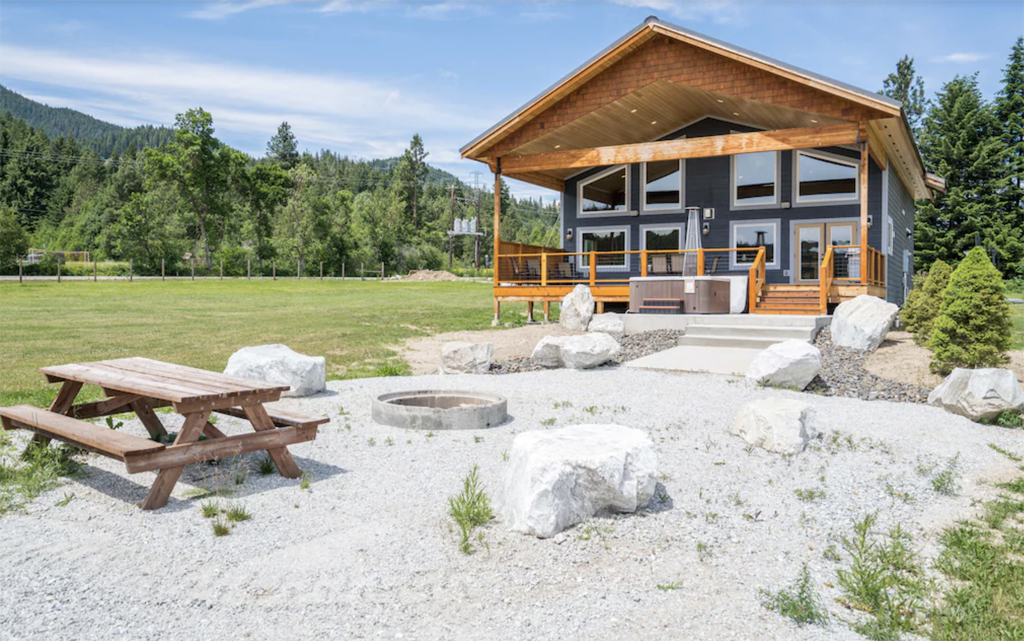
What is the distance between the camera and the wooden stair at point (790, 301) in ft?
48.2

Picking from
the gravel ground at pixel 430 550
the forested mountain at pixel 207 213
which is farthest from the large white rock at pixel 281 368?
the forested mountain at pixel 207 213

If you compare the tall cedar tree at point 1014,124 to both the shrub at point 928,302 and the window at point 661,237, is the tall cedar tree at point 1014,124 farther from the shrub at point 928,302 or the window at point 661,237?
the shrub at point 928,302

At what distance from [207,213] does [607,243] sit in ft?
124

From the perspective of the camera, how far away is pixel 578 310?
15.2 meters

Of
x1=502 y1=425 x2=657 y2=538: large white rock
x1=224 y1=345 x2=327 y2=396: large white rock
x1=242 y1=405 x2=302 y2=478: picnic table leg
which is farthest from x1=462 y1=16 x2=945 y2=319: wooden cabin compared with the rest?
x1=242 y1=405 x2=302 y2=478: picnic table leg

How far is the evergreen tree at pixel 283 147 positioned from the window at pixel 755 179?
273 feet

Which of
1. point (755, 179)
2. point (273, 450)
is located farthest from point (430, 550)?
point (755, 179)

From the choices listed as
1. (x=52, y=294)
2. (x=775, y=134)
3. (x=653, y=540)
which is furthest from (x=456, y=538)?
(x=52, y=294)

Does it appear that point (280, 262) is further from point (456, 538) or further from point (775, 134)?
point (456, 538)

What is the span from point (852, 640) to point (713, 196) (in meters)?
17.2

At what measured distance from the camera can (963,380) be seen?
777 centimetres

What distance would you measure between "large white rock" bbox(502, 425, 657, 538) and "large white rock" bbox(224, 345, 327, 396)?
14.1 feet

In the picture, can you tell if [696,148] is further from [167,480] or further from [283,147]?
[283,147]

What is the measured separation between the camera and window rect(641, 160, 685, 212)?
19562 mm
